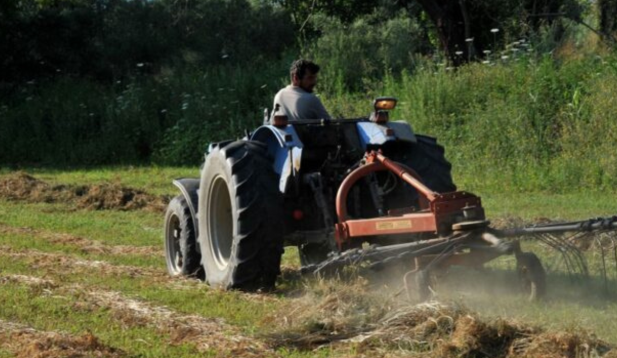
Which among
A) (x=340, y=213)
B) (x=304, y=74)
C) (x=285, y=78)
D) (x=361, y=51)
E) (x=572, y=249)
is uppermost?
(x=361, y=51)

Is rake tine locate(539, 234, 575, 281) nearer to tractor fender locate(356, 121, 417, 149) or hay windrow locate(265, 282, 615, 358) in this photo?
hay windrow locate(265, 282, 615, 358)

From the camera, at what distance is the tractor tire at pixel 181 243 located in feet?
35.3

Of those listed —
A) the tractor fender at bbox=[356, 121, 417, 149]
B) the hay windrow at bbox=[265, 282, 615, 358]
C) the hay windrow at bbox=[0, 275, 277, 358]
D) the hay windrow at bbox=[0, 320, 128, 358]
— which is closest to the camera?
the hay windrow at bbox=[265, 282, 615, 358]

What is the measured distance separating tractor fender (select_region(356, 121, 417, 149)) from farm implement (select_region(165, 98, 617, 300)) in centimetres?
1

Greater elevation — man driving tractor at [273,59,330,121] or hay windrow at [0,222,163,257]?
man driving tractor at [273,59,330,121]

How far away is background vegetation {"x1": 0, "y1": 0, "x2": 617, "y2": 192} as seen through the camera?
61.5 ft

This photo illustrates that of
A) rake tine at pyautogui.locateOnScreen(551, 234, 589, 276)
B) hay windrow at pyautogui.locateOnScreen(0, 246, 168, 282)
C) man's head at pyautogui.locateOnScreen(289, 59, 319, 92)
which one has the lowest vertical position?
rake tine at pyautogui.locateOnScreen(551, 234, 589, 276)

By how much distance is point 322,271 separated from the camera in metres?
9.13

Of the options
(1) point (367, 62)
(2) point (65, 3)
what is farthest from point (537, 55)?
(2) point (65, 3)

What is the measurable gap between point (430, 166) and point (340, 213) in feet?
3.86

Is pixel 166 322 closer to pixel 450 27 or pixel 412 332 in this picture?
pixel 412 332

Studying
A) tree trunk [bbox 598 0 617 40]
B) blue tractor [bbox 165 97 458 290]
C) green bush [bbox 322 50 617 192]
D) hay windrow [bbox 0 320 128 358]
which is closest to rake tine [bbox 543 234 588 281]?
blue tractor [bbox 165 97 458 290]

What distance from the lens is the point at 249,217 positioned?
9.36 metres

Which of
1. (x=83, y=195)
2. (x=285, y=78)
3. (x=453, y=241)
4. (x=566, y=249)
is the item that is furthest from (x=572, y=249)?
(x=285, y=78)
